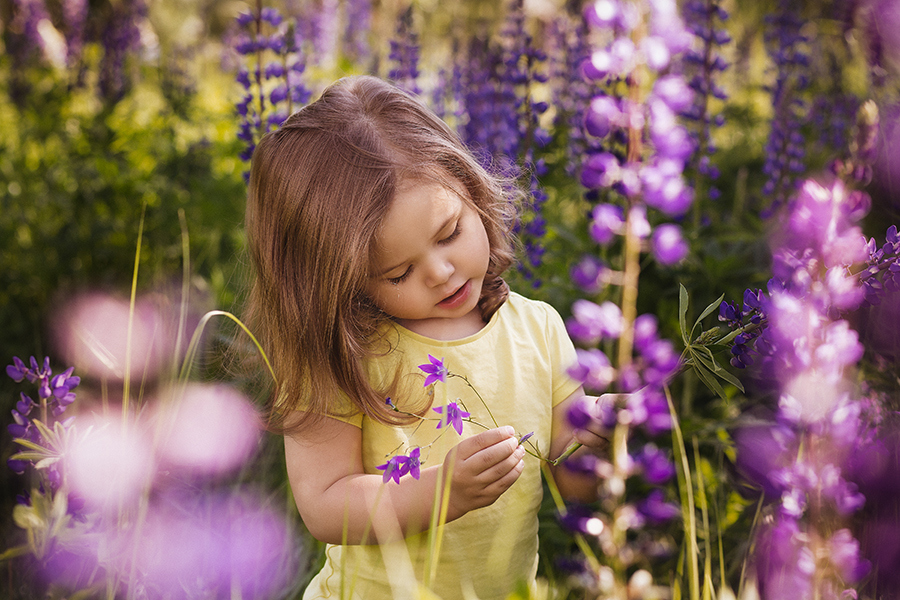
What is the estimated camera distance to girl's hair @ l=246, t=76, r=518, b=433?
1.39 m

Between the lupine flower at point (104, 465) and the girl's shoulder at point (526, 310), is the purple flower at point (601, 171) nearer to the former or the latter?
the girl's shoulder at point (526, 310)

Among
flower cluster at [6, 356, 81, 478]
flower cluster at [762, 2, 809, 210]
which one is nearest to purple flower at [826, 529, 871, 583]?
flower cluster at [6, 356, 81, 478]

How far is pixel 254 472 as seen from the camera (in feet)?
7.47

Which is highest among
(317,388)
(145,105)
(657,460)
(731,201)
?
(657,460)

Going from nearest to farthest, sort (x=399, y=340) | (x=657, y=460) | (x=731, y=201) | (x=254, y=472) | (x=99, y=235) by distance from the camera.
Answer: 1. (x=657, y=460)
2. (x=399, y=340)
3. (x=254, y=472)
4. (x=99, y=235)
5. (x=731, y=201)

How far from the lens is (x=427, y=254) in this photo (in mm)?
1366

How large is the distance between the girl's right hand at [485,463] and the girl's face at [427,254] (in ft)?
1.09

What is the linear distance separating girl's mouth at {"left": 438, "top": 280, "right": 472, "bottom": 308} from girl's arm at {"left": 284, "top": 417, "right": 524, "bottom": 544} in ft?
1.04

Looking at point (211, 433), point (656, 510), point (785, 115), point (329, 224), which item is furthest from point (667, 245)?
point (785, 115)

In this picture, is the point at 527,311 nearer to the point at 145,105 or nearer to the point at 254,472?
the point at 254,472

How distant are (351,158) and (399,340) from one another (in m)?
0.39

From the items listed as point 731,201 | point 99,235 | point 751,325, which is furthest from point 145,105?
point 751,325

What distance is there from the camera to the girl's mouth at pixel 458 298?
1.44 m

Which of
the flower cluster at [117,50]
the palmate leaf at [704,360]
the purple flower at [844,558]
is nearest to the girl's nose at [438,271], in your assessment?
the palmate leaf at [704,360]
